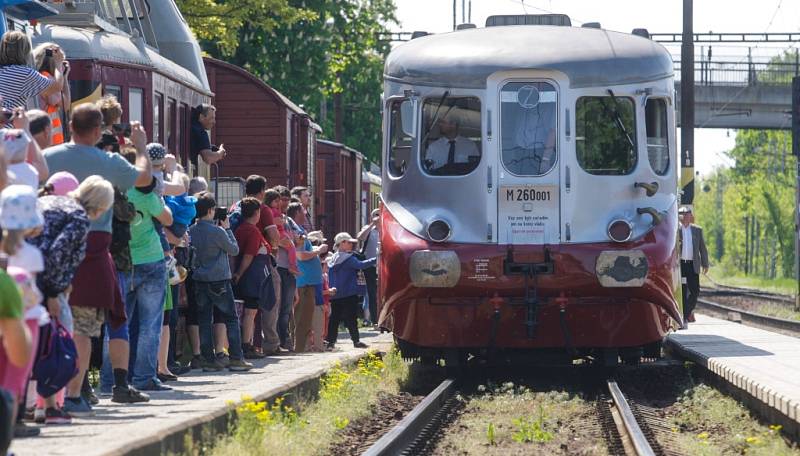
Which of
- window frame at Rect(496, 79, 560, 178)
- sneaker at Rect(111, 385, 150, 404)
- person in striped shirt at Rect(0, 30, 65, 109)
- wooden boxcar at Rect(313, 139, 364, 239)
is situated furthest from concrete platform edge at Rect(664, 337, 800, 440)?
wooden boxcar at Rect(313, 139, 364, 239)

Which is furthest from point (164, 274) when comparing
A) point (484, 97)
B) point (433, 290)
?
point (484, 97)

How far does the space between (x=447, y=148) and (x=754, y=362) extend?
3582 mm

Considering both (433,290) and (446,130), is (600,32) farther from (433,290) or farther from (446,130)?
(433,290)

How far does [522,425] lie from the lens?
11539mm

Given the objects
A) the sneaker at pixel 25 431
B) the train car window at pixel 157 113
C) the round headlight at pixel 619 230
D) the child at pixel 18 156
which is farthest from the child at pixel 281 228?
the sneaker at pixel 25 431

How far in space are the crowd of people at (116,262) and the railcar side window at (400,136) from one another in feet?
4.42

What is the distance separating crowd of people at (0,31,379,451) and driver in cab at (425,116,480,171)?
174 centimetres

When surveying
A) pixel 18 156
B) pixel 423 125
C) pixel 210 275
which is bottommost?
pixel 210 275

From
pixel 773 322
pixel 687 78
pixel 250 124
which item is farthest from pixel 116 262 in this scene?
pixel 687 78

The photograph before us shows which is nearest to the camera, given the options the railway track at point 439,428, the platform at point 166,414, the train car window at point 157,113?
the platform at point 166,414

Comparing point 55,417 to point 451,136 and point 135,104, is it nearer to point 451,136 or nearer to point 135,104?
point 451,136

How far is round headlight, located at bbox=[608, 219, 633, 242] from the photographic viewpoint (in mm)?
14070

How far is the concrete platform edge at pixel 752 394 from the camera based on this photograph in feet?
35.5

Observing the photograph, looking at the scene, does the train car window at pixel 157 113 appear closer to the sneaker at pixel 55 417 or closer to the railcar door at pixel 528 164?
the railcar door at pixel 528 164
